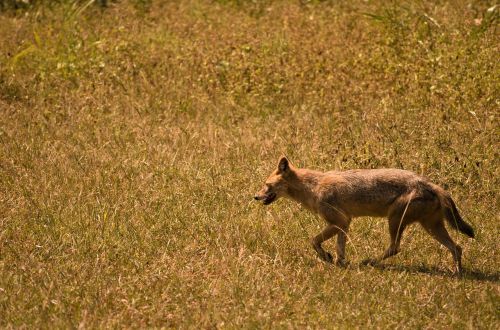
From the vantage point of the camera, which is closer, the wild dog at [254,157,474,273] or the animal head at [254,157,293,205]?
the wild dog at [254,157,474,273]

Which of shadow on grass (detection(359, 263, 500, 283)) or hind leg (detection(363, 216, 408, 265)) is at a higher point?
hind leg (detection(363, 216, 408, 265))

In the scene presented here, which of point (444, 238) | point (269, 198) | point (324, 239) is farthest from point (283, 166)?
point (444, 238)

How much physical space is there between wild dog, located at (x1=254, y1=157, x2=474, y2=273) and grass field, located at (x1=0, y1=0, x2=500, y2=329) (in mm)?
230

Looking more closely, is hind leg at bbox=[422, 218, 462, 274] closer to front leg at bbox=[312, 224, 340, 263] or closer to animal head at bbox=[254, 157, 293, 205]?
front leg at bbox=[312, 224, 340, 263]

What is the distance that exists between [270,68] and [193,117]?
144 centimetres

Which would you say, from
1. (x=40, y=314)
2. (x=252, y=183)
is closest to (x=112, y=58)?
(x=252, y=183)

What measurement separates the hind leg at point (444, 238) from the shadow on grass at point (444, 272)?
9 centimetres

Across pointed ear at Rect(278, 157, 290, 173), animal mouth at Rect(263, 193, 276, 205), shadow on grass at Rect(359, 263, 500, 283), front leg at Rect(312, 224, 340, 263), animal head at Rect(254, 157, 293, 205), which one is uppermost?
pointed ear at Rect(278, 157, 290, 173)

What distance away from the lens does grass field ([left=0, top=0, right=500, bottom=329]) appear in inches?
285

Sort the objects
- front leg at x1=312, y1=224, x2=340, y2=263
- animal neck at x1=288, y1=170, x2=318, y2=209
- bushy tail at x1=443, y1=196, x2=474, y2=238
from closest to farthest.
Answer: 1. bushy tail at x1=443, y1=196, x2=474, y2=238
2. front leg at x1=312, y1=224, x2=340, y2=263
3. animal neck at x1=288, y1=170, x2=318, y2=209

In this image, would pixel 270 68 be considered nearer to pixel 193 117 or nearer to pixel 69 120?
pixel 193 117

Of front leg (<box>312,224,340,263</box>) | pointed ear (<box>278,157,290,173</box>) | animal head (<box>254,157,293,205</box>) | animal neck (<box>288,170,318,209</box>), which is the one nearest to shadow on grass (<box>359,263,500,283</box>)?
front leg (<box>312,224,340,263</box>)

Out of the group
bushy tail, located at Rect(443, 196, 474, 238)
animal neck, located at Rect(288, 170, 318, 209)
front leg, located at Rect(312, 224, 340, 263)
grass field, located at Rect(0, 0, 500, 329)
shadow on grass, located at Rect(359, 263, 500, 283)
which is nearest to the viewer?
grass field, located at Rect(0, 0, 500, 329)

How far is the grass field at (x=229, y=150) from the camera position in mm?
7242
